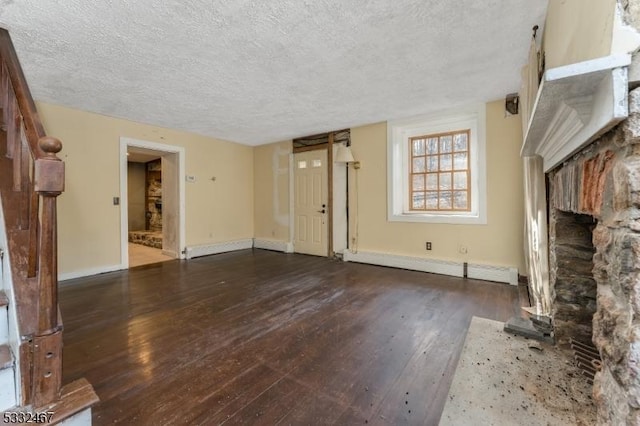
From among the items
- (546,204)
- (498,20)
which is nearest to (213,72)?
(498,20)

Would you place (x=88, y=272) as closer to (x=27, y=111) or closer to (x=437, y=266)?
(x=27, y=111)

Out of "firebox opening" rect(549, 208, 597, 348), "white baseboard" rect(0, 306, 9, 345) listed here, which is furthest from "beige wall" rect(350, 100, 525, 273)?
"white baseboard" rect(0, 306, 9, 345)

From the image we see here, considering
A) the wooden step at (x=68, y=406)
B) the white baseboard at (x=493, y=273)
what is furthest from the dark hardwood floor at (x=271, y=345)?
the wooden step at (x=68, y=406)

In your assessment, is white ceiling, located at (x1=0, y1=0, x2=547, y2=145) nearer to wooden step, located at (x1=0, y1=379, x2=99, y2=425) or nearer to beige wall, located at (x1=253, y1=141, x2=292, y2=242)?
beige wall, located at (x1=253, y1=141, x2=292, y2=242)

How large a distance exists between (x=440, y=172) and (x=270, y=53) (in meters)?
2.97

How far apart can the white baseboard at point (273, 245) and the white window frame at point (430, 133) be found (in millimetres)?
2284

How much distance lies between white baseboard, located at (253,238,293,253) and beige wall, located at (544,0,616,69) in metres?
4.79

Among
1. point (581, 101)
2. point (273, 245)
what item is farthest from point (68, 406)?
point (273, 245)

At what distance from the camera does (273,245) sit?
607 centimetres

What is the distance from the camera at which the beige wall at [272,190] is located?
5922mm

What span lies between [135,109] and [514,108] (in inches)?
195

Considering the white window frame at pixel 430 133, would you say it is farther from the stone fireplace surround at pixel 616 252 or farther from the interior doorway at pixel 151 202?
the interior doorway at pixel 151 202

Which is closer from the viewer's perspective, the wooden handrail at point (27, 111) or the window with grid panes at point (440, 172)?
the wooden handrail at point (27, 111)

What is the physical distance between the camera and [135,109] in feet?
12.6
